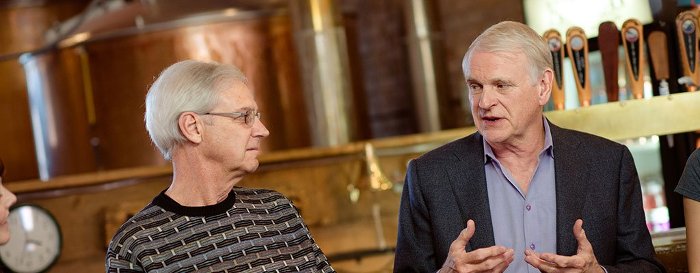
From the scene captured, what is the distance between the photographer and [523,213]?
10.0ft

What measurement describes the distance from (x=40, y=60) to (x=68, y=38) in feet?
1.86

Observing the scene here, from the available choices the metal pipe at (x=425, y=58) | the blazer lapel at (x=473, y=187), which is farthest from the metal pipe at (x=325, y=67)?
the blazer lapel at (x=473, y=187)

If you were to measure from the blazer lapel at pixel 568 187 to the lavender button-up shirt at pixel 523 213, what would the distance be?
0.03 m

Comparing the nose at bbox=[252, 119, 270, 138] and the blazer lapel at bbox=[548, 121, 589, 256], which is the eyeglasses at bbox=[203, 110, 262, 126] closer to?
the nose at bbox=[252, 119, 270, 138]

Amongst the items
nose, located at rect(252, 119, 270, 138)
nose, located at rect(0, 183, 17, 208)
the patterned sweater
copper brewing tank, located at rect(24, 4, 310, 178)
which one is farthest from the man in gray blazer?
copper brewing tank, located at rect(24, 4, 310, 178)

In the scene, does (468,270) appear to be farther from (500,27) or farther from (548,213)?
(500,27)

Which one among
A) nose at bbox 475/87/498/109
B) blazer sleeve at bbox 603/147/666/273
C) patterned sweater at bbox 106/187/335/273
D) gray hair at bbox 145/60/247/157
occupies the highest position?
gray hair at bbox 145/60/247/157

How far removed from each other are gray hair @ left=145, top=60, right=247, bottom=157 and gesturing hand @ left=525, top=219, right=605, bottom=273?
85 cm

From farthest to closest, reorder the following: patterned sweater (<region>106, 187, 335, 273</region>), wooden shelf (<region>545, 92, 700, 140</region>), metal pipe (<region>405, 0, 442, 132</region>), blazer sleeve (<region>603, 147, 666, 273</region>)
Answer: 1. metal pipe (<region>405, 0, 442, 132</region>)
2. wooden shelf (<region>545, 92, 700, 140</region>)
3. blazer sleeve (<region>603, 147, 666, 273</region>)
4. patterned sweater (<region>106, 187, 335, 273</region>)

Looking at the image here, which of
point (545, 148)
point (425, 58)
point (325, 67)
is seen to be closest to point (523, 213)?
point (545, 148)

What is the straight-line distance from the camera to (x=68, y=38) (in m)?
9.75

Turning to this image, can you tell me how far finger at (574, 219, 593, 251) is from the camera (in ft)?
9.29

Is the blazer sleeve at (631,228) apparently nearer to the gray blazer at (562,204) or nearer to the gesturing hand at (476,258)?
the gray blazer at (562,204)

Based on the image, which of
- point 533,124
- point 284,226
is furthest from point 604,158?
point 284,226
